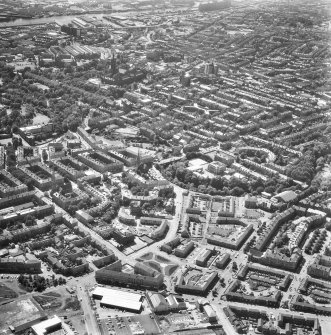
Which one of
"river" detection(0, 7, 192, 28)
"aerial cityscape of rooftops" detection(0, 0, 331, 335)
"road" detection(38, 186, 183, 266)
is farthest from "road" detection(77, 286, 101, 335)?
"river" detection(0, 7, 192, 28)

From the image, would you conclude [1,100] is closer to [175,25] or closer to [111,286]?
[111,286]

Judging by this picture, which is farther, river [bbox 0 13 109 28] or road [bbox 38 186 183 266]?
river [bbox 0 13 109 28]

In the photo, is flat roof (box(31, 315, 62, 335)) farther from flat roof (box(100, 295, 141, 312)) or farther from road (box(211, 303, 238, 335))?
road (box(211, 303, 238, 335))

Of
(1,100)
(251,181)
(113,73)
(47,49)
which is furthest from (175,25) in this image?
(251,181)

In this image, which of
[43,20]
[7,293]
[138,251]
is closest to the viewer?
[7,293]

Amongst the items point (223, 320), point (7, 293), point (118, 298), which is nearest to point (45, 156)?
point (7, 293)

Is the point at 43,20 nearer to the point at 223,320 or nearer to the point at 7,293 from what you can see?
the point at 7,293
